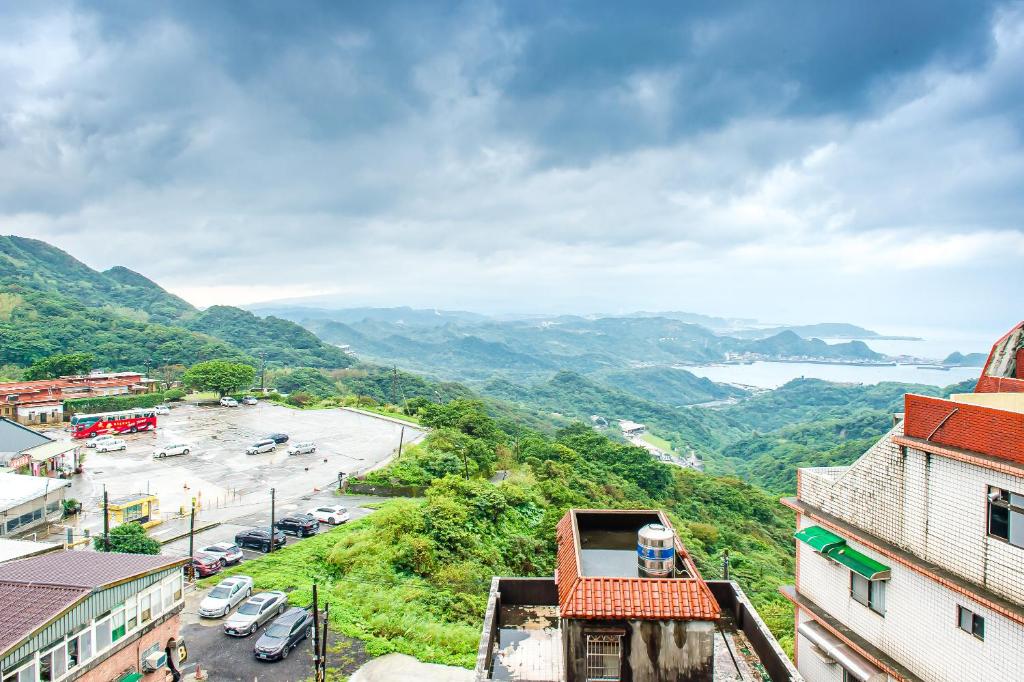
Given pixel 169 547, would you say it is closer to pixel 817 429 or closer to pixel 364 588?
pixel 364 588

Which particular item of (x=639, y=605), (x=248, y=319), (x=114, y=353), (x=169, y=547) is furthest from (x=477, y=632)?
(x=248, y=319)

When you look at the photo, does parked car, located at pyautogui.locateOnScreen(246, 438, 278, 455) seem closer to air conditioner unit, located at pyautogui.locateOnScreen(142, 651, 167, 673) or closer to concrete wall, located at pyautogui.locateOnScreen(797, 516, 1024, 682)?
air conditioner unit, located at pyautogui.locateOnScreen(142, 651, 167, 673)

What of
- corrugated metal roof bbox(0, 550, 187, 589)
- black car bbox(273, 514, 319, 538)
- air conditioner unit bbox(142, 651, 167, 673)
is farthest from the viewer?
black car bbox(273, 514, 319, 538)

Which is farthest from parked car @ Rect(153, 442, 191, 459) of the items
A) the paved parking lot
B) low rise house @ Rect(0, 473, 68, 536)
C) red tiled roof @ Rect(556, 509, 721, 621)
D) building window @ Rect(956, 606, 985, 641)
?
building window @ Rect(956, 606, 985, 641)

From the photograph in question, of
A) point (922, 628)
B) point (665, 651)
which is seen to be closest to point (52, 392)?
point (665, 651)

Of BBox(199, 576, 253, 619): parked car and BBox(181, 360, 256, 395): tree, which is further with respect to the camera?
BBox(181, 360, 256, 395): tree

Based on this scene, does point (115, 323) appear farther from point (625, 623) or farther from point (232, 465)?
point (625, 623)
